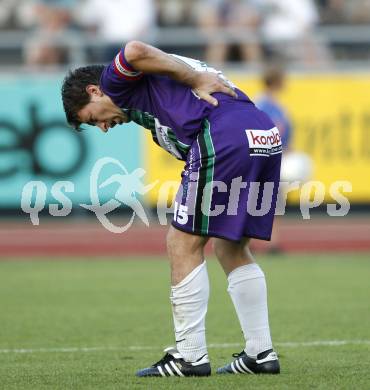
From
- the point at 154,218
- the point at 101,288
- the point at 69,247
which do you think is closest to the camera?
the point at 101,288

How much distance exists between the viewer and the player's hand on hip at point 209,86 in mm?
5566

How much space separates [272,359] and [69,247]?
900cm

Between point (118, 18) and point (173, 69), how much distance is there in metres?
11.3

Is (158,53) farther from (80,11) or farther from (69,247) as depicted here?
(80,11)

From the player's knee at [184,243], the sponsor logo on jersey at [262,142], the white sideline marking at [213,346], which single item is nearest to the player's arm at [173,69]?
the sponsor logo on jersey at [262,142]

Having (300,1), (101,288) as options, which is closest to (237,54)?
(300,1)

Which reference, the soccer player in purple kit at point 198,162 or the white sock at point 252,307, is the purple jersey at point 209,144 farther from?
the white sock at point 252,307

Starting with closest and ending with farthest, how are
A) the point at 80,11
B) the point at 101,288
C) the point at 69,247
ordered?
the point at 101,288 → the point at 69,247 → the point at 80,11

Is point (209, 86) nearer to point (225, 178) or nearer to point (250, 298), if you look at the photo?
point (225, 178)

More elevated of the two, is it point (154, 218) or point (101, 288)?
point (101, 288)

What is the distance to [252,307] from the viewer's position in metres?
5.74

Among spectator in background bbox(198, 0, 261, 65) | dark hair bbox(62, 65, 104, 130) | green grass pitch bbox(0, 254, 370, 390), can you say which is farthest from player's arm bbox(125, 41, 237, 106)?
spectator in background bbox(198, 0, 261, 65)

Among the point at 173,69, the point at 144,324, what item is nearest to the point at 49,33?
the point at 144,324

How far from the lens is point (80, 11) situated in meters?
16.7
